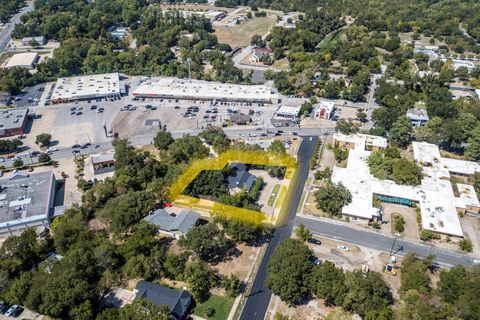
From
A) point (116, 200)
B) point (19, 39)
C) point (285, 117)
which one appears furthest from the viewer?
point (19, 39)

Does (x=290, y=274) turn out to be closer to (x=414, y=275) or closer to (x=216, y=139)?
(x=414, y=275)

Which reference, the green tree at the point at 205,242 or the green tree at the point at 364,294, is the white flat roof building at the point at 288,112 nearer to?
the green tree at the point at 205,242

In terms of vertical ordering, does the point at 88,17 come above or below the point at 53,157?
above

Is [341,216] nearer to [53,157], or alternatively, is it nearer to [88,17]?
[53,157]

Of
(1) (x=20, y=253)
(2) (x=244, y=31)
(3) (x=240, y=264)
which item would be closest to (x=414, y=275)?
(3) (x=240, y=264)

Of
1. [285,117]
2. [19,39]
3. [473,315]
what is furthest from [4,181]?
[19,39]

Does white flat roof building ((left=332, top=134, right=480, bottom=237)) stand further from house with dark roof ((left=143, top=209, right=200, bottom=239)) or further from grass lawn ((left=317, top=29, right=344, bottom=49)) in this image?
grass lawn ((left=317, top=29, right=344, bottom=49))
